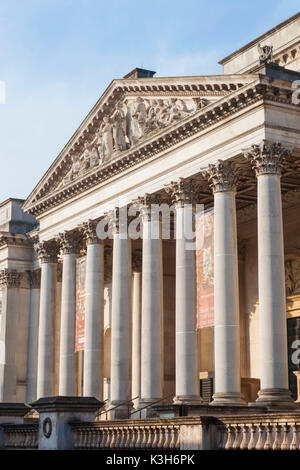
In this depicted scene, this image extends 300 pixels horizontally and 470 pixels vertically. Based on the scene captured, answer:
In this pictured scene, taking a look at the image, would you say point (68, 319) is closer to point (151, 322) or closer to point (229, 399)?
point (151, 322)

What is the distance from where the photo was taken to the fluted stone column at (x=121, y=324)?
37.1 meters

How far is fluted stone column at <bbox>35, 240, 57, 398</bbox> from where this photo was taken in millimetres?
44500

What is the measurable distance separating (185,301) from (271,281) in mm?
5348

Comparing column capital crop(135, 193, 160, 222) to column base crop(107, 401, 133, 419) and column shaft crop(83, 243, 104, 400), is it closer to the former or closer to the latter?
column shaft crop(83, 243, 104, 400)

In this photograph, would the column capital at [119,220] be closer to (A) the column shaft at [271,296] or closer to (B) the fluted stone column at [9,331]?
(A) the column shaft at [271,296]

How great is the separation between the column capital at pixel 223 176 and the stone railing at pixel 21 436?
11.8 m

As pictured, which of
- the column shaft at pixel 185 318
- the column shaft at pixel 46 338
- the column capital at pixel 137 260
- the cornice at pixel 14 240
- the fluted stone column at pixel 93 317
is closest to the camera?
the column shaft at pixel 185 318

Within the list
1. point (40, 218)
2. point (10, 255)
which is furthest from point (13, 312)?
point (40, 218)

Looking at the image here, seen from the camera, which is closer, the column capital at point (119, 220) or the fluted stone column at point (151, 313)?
the fluted stone column at point (151, 313)

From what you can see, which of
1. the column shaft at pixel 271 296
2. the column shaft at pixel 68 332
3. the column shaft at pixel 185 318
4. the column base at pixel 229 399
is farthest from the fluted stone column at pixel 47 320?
the column shaft at pixel 271 296

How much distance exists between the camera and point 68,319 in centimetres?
4281
